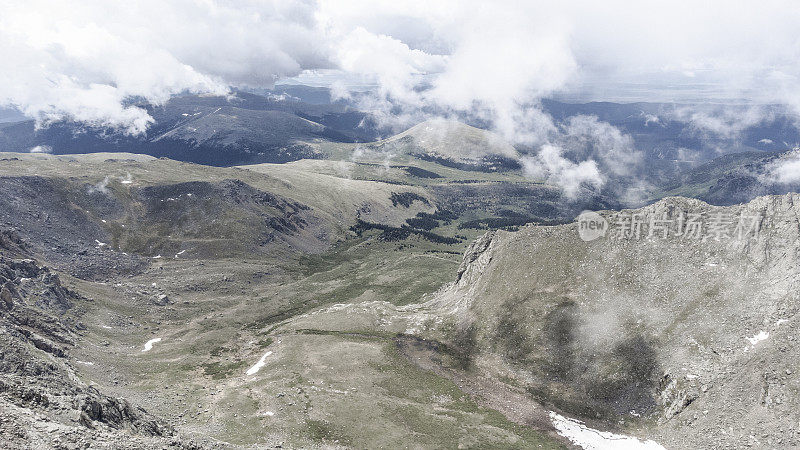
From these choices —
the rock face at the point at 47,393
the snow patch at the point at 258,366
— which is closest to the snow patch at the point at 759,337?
the rock face at the point at 47,393

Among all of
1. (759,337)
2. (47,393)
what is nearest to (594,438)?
(759,337)

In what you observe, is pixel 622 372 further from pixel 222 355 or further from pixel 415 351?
pixel 222 355

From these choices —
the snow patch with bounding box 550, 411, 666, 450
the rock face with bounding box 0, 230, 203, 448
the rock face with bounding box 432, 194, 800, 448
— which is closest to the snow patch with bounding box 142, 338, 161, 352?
the rock face with bounding box 0, 230, 203, 448

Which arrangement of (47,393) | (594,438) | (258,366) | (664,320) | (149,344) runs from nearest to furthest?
(47,393) → (594,438) → (664,320) → (258,366) → (149,344)

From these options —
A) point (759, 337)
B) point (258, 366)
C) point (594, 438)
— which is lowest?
point (258, 366)

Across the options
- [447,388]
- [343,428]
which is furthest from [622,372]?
[343,428]

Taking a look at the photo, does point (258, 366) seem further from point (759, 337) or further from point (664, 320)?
point (759, 337)
